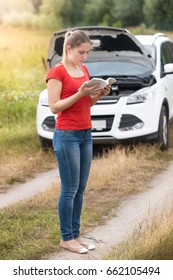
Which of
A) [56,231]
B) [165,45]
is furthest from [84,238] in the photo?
[165,45]

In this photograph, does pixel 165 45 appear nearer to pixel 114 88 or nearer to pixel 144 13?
pixel 114 88

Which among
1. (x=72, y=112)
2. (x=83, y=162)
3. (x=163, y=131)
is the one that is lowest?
(x=163, y=131)

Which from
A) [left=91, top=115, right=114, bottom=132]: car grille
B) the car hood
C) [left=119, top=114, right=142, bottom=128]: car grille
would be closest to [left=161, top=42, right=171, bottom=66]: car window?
the car hood

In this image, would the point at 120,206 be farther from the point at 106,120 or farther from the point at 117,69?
the point at 117,69

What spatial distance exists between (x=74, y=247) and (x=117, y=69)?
4659mm

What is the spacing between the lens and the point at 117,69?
10.1m

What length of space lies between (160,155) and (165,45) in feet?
7.85

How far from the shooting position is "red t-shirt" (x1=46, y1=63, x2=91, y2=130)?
539cm

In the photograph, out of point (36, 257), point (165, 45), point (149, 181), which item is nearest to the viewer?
point (36, 257)

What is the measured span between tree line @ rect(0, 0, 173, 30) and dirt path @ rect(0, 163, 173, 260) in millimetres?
10104

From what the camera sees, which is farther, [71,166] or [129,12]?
[129,12]

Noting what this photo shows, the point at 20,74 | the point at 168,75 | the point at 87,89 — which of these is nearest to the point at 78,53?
the point at 87,89
